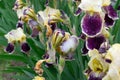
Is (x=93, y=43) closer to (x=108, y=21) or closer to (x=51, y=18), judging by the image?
(x=108, y=21)

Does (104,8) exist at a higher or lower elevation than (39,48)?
higher

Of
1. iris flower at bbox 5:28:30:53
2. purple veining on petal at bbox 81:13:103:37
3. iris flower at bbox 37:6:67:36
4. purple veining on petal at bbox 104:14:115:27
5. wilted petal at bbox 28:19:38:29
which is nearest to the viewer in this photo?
purple veining on petal at bbox 81:13:103:37

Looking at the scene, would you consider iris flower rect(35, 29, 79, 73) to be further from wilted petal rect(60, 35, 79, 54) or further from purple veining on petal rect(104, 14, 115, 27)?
purple veining on petal rect(104, 14, 115, 27)

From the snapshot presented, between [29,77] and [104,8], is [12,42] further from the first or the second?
[104,8]

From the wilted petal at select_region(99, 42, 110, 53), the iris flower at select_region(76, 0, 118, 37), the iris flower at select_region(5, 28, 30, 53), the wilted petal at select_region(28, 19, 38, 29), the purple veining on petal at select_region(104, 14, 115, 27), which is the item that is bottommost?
the iris flower at select_region(5, 28, 30, 53)

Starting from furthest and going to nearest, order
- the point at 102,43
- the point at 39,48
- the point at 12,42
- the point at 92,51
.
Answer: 1. the point at 39,48
2. the point at 12,42
3. the point at 102,43
4. the point at 92,51

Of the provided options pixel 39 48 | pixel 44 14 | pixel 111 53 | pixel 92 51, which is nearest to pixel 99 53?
pixel 92 51

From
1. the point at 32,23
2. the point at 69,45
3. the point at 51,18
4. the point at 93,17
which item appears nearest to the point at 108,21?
the point at 93,17

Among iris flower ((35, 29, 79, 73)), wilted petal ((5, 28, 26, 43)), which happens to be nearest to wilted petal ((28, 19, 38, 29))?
wilted petal ((5, 28, 26, 43))
